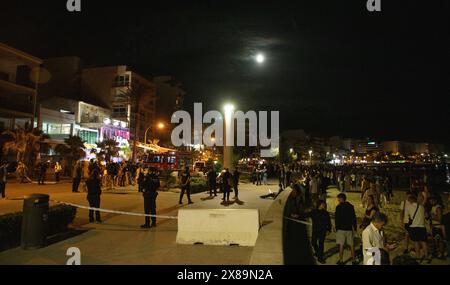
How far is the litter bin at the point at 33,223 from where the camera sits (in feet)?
25.6

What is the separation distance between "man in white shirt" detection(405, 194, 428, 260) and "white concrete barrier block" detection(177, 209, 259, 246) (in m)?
3.76

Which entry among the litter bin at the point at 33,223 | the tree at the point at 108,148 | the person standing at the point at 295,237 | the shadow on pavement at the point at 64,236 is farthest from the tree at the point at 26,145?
the litter bin at the point at 33,223

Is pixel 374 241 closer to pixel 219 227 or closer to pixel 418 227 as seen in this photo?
pixel 418 227

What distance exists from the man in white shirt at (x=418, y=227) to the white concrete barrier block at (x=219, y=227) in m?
3.76

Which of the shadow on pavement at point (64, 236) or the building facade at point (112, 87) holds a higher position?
the building facade at point (112, 87)

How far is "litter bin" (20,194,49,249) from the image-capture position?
781cm

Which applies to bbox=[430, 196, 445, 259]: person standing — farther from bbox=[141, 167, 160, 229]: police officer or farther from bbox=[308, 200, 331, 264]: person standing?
bbox=[141, 167, 160, 229]: police officer

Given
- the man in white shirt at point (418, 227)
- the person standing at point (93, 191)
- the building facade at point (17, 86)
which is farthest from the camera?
the building facade at point (17, 86)

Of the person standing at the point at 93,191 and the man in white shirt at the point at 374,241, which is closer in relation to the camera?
the man in white shirt at the point at 374,241

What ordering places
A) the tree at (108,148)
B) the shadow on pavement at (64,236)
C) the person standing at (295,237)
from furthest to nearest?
the tree at (108,148)
the person standing at (295,237)
the shadow on pavement at (64,236)

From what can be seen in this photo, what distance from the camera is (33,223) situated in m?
7.85

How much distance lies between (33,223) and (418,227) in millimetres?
8653

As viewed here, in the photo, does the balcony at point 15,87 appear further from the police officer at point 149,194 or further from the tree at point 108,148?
the police officer at point 149,194
